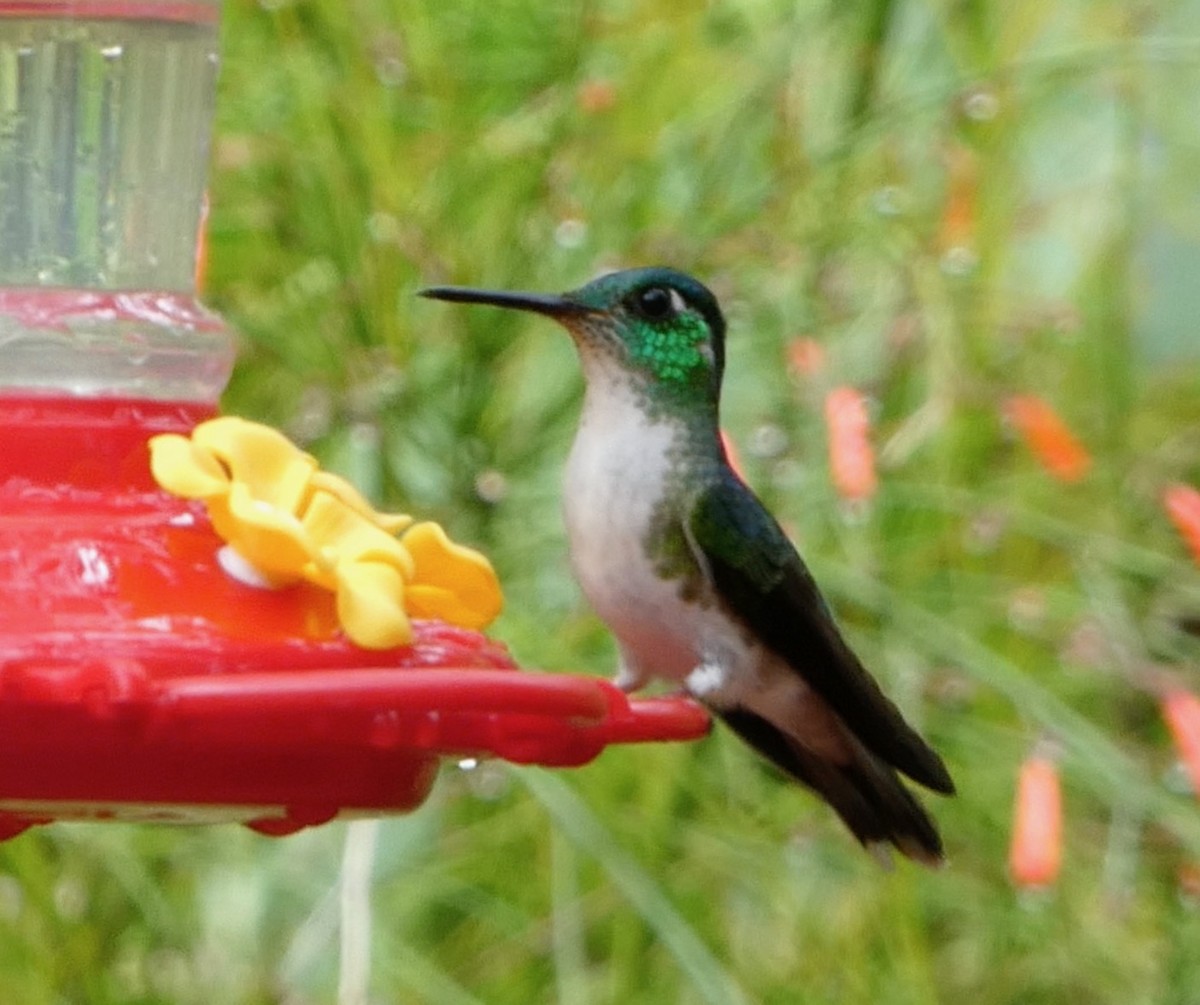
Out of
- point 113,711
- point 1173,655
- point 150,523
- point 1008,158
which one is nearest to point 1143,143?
point 1008,158

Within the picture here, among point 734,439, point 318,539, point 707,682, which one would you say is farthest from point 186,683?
point 734,439

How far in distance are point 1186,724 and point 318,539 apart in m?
1.59

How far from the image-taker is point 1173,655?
371 cm

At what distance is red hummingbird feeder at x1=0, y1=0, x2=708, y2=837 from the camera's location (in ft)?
5.86

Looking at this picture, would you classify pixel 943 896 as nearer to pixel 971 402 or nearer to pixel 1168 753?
pixel 1168 753

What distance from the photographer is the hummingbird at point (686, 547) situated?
8.61ft

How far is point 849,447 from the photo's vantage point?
3.28m

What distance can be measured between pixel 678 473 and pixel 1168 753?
1568 millimetres

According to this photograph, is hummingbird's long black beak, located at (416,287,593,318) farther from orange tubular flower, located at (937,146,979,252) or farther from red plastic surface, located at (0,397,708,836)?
orange tubular flower, located at (937,146,979,252)

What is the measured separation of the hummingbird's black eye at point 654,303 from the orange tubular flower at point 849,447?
575 millimetres

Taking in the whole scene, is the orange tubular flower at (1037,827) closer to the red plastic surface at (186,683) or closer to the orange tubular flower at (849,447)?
the orange tubular flower at (849,447)

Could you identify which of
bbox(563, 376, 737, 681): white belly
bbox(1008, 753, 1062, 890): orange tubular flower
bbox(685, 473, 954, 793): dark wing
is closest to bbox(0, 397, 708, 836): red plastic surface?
bbox(563, 376, 737, 681): white belly

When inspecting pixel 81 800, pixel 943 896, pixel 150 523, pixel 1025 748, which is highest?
pixel 150 523

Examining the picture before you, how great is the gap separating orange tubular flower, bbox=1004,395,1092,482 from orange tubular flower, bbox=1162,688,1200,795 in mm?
348
